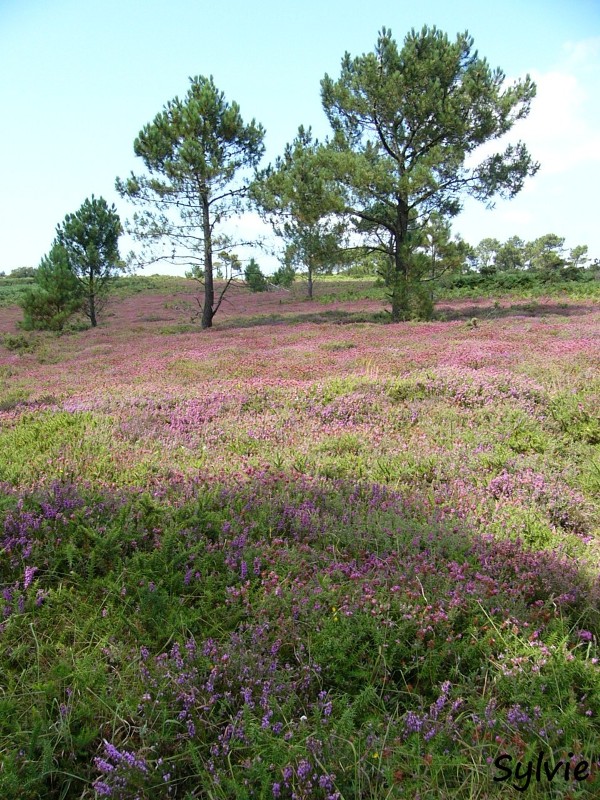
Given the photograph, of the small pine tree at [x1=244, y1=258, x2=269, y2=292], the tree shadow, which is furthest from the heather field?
the small pine tree at [x1=244, y1=258, x2=269, y2=292]

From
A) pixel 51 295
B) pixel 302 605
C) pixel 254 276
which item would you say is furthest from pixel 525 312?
pixel 51 295

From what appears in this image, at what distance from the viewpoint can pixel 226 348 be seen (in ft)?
48.1

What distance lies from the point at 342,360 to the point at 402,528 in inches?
302

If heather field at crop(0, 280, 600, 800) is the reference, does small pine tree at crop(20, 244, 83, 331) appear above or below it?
above

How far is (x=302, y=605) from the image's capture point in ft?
9.45

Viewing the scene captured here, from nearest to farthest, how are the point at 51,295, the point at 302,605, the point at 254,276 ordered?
the point at 302,605
the point at 254,276
the point at 51,295

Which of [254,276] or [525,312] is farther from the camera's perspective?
[254,276]

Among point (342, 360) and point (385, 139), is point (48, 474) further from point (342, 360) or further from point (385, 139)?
point (385, 139)

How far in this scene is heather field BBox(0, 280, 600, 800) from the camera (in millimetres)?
2037

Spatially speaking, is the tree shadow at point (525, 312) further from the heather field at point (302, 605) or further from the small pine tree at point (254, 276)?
the heather field at point (302, 605)

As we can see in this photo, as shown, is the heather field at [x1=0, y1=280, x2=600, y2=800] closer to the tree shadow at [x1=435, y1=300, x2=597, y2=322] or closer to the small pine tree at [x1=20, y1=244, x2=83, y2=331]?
the tree shadow at [x1=435, y1=300, x2=597, y2=322]

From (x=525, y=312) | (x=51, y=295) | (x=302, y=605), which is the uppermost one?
(x=51, y=295)

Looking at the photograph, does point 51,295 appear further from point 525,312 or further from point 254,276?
point 525,312

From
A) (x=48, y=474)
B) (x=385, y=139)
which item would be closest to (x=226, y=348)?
(x=48, y=474)
